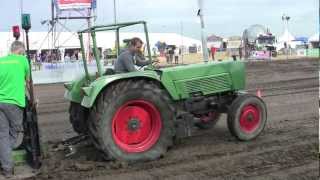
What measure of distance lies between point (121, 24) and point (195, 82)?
1.34 m

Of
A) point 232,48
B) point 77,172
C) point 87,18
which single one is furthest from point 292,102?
point 232,48

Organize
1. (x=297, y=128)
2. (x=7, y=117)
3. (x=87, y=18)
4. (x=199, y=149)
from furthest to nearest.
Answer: (x=87, y=18) → (x=297, y=128) → (x=199, y=149) → (x=7, y=117)

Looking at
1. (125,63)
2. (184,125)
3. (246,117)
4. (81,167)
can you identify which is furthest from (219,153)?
(81,167)

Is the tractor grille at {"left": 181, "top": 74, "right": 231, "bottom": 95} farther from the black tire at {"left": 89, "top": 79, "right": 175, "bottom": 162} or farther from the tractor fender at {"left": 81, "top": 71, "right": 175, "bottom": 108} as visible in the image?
the tractor fender at {"left": 81, "top": 71, "right": 175, "bottom": 108}

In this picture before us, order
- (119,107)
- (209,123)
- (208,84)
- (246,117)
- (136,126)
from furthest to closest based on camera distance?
(209,123) < (246,117) < (208,84) < (136,126) < (119,107)

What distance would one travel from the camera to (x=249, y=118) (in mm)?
8492

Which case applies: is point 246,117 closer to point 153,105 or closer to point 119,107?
point 153,105

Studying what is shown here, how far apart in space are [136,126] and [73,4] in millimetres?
22840

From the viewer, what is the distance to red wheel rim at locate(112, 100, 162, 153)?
748 cm

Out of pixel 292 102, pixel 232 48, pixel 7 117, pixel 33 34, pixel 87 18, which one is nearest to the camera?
pixel 7 117

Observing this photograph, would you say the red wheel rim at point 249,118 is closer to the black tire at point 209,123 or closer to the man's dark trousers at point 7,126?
the black tire at point 209,123

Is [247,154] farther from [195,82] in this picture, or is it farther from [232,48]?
[232,48]

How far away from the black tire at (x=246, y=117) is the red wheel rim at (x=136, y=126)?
129cm

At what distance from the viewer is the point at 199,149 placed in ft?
26.5
